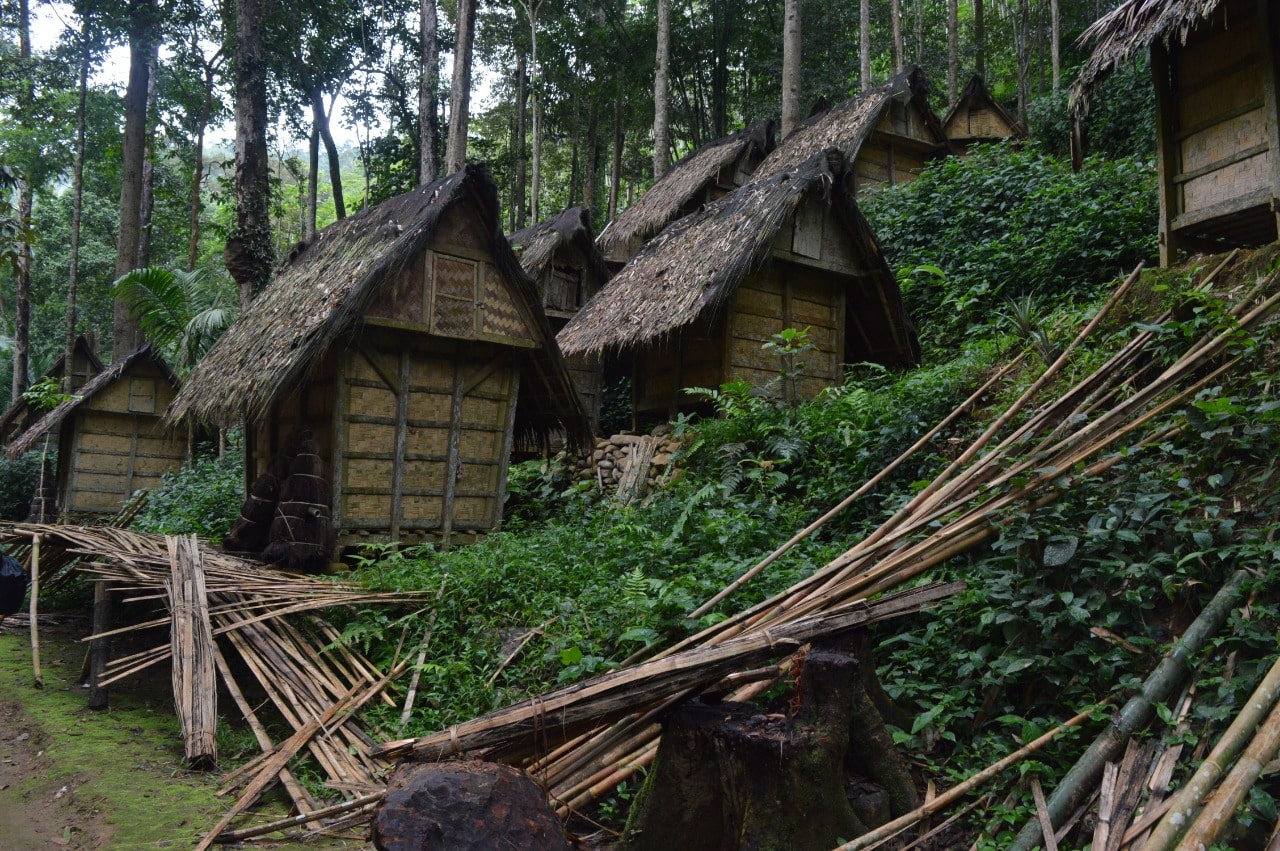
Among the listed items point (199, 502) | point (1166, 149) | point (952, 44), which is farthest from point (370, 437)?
point (952, 44)

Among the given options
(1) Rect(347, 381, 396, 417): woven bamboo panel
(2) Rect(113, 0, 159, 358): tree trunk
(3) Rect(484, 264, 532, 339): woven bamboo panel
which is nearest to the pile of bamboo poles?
(1) Rect(347, 381, 396, 417): woven bamboo panel

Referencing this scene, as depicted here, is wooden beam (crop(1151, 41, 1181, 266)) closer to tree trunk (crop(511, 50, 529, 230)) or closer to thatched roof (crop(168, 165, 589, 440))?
thatched roof (crop(168, 165, 589, 440))

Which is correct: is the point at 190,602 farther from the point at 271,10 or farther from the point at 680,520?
the point at 271,10

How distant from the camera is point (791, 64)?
15.4m

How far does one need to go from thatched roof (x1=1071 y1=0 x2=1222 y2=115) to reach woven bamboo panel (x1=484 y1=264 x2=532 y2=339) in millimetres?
5819

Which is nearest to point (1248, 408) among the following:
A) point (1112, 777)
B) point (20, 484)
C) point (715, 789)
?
point (1112, 777)

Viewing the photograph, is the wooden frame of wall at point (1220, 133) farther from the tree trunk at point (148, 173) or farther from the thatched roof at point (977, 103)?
the tree trunk at point (148, 173)

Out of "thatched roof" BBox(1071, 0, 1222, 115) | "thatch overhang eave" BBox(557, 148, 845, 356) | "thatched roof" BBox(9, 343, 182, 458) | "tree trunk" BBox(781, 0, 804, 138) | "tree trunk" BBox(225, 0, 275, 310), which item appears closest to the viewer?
"thatched roof" BBox(1071, 0, 1222, 115)

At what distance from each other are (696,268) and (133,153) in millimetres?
14052

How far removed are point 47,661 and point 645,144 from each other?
26519 mm

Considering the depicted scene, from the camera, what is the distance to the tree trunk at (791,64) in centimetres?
1520

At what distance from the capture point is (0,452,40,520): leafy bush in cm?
1738

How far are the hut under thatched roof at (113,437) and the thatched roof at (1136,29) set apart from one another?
14.4 metres

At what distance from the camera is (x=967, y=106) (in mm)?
20109
